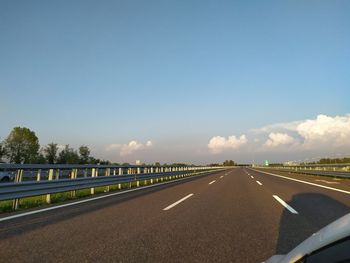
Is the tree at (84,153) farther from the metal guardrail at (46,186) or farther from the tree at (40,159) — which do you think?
the metal guardrail at (46,186)

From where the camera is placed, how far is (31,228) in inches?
275

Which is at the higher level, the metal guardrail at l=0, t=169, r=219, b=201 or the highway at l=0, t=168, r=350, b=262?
the metal guardrail at l=0, t=169, r=219, b=201

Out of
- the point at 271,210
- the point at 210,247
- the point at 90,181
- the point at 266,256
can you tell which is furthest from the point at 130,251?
the point at 90,181

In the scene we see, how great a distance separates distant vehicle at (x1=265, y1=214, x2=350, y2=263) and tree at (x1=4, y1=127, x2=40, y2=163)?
95.0 m

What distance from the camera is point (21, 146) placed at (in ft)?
298

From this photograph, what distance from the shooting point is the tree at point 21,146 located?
294ft

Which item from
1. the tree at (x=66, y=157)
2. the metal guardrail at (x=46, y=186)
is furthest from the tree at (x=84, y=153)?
the metal guardrail at (x=46, y=186)

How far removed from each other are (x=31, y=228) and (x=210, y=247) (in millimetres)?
3921

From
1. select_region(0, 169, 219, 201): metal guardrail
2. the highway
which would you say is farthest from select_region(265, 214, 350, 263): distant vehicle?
select_region(0, 169, 219, 201): metal guardrail

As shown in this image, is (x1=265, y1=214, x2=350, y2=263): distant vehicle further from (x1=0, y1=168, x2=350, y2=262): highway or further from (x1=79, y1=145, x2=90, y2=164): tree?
(x1=79, y1=145, x2=90, y2=164): tree

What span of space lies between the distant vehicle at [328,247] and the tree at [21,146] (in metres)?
95.0

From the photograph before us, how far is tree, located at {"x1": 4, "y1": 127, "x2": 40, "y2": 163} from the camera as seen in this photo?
89.6 m

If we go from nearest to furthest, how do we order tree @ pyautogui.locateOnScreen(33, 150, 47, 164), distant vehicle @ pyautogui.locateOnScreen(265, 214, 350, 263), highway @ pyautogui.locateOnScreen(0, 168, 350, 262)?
distant vehicle @ pyautogui.locateOnScreen(265, 214, 350, 263) < highway @ pyautogui.locateOnScreen(0, 168, 350, 262) < tree @ pyautogui.locateOnScreen(33, 150, 47, 164)

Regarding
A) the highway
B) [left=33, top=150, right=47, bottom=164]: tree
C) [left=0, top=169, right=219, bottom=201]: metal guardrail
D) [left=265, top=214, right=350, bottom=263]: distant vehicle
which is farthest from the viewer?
[left=33, top=150, right=47, bottom=164]: tree
